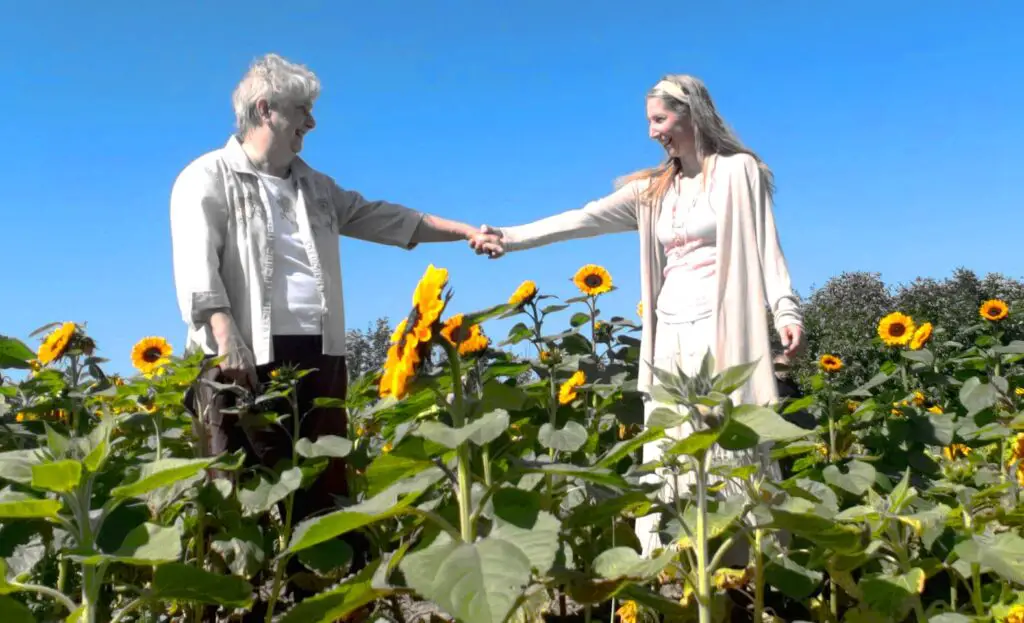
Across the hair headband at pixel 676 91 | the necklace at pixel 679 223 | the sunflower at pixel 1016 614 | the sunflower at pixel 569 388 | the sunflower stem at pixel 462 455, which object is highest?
the hair headband at pixel 676 91

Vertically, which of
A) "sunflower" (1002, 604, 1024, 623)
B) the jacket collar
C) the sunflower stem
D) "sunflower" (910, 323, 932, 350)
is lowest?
"sunflower" (1002, 604, 1024, 623)

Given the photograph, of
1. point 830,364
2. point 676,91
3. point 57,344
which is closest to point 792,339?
point 830,364

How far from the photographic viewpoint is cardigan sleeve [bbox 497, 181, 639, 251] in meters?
3.86

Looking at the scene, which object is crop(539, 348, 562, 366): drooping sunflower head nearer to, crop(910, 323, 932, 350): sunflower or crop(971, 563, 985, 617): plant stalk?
crop(971, 563, 985, 617): plant stalk

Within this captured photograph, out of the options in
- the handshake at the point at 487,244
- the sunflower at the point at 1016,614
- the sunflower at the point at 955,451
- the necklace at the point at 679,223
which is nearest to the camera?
the sunflower at the point at 1016,614

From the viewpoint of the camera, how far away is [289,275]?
334cm

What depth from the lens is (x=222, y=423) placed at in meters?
3.22

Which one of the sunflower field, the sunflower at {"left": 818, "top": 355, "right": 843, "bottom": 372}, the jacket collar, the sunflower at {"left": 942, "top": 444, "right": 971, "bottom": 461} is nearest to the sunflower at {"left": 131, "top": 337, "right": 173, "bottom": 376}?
the sunflower field

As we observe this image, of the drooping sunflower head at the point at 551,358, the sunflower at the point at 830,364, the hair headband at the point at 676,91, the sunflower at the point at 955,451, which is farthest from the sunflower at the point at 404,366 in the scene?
the sunflower at the point at 955,451

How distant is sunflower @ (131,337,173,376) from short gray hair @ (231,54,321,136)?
899 mm

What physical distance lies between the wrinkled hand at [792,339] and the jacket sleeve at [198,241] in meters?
1.90

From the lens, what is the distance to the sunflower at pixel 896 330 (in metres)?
4.26

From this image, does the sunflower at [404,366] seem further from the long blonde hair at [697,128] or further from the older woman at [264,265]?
the long blonde hair at [697,128]

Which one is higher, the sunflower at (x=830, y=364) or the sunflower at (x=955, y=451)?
the sunflower at (x=830, y=364)
